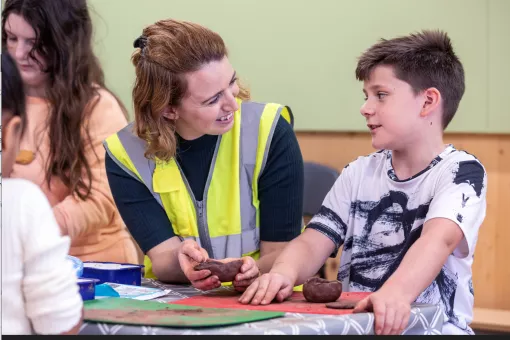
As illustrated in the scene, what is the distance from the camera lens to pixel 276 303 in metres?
1.25

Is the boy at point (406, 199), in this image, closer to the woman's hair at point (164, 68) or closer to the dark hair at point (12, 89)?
the woman's hair at point (164, 68)

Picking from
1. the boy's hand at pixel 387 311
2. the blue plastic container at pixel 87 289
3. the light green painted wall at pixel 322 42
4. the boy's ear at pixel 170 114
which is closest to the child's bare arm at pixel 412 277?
the boy's hand at pixel 387 311

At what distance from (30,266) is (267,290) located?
19.3 inches

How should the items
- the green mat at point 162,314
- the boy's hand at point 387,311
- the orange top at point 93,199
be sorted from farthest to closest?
the orange top at point 93,199 < the boy's hand at point 387,311 < the green mat at point 162,314

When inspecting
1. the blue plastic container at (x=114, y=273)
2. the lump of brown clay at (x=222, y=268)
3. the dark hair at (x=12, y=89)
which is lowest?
the blue plastic container at (x=114, y=273)

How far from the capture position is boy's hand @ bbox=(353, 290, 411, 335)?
3.63ft

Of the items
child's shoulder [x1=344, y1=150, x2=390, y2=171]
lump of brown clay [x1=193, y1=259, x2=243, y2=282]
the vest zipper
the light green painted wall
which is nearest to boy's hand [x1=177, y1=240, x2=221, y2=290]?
lump of brown clay [x1=193, y1=259, x2=243, y2=282]

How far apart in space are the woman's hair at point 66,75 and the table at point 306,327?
0.96 m

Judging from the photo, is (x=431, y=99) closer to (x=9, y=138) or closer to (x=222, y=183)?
(x=222, y=183)

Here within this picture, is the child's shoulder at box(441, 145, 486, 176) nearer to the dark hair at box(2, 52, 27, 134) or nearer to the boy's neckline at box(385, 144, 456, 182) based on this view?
the boy's neckline at box(385, 144, 456, 182)

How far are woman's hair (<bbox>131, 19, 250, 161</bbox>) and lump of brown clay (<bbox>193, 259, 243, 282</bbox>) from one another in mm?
346

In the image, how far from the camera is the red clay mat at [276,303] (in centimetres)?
115

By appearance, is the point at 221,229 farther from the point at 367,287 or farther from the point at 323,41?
the point at 323,41

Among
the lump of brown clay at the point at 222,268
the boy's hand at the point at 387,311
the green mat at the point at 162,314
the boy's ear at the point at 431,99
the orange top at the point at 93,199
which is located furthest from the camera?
the orange top at the point at 93,199
